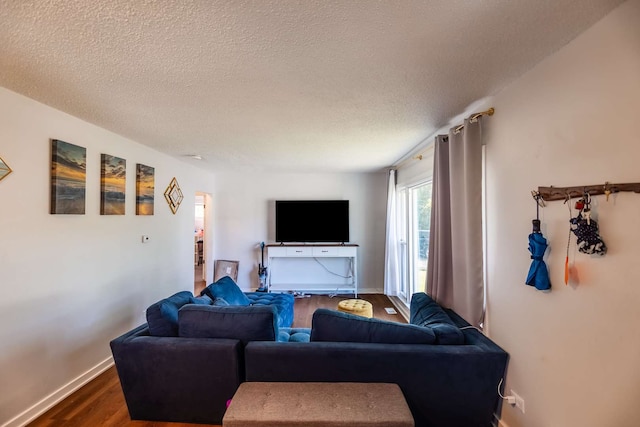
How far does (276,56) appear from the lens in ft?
4.51

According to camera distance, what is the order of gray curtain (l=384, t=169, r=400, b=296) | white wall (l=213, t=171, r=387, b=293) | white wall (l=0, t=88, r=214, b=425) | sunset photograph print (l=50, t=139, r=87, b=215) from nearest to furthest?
white wall (l=0, t=88, r=214, b=425) < sunset photograph print (l=50, t=139, r=87, b=215) < gray curtain (l=384, t=169, r=400, b=296) < white wall (l=213, t=171, r=387, b=293)

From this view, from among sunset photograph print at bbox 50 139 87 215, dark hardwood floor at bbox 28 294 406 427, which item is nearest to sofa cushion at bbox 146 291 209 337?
dark hardwood floor at bbox 28 294 406 427

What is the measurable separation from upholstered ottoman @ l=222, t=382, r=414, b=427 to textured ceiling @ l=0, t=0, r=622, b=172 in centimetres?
178

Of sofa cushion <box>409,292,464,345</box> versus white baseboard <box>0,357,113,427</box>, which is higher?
sofa cushion <box>409,292,464,345</box>

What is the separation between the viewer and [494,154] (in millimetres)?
1848

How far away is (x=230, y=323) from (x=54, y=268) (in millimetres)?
1559

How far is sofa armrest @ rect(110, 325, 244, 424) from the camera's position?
1.71 metres

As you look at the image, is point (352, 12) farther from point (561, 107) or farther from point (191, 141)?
point (191, 141)

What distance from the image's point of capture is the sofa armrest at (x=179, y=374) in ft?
5.60

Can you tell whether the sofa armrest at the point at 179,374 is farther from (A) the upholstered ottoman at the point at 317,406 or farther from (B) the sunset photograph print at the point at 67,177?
(B) the sunset photograph print at the point at 67,177

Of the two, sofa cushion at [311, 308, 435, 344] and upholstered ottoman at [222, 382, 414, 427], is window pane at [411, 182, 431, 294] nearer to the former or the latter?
sofa cushion at [311, 308, 435, 344]

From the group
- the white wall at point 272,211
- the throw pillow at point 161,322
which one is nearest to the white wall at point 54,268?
the throw pillow at point 161,322

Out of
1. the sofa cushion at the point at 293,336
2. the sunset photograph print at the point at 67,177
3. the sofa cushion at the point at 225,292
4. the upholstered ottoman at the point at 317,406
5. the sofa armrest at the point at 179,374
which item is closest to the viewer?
the upholstered ottoman at the point at 317,406

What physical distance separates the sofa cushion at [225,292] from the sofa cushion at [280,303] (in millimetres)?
239
